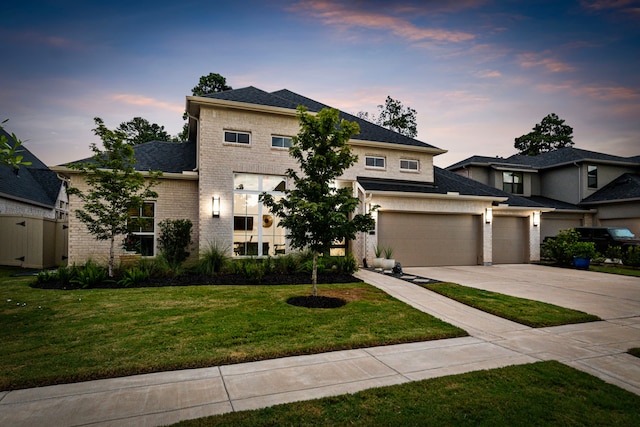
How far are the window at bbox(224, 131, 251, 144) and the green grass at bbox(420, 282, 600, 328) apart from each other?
854 centimetres

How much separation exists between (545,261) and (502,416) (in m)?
17.6

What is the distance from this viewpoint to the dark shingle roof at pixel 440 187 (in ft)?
45.2

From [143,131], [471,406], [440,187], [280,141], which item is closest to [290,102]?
[280,141]

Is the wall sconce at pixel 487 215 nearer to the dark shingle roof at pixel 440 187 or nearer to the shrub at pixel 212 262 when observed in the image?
the dark shingle roof at pixel 440 187

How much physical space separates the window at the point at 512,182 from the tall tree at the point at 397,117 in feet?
38.5

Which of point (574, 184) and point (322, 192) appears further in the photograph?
point (574, 184)

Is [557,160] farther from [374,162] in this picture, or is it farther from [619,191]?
[374,162]

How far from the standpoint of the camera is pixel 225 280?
30.3ft

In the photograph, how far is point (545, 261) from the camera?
55.8 feet

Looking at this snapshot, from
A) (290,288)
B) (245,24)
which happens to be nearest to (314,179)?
(290,288)

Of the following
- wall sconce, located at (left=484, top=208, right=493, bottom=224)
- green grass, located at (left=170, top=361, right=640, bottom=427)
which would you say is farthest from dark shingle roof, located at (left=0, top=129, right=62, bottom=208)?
wall sconce, located at (left=484, top=208, right=493, bottom=224)

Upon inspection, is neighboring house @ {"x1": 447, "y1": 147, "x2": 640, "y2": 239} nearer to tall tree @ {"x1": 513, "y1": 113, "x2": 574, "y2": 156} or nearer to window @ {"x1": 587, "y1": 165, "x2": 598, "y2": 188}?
window @ {"x1": 587, "y1": 165, "x2": 598, "y2": 188}

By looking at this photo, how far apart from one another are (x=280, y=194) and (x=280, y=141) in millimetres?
2144

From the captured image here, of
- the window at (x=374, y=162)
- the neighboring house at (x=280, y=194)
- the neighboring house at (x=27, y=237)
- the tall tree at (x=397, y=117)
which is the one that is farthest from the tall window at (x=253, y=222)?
the tall tree at (x=397, y=117)
